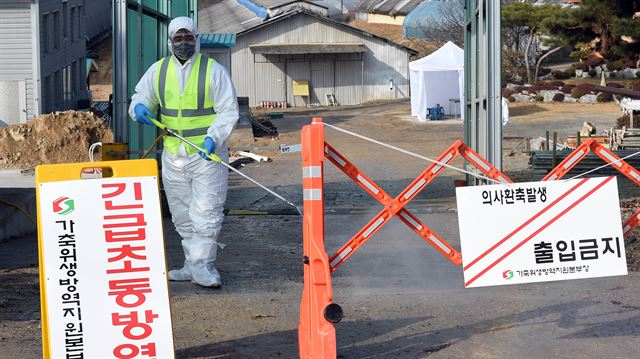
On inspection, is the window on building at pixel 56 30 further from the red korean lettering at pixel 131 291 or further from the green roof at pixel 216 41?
the red korean lettering at pixel 131 291

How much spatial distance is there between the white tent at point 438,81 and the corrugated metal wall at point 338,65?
13.0 meters

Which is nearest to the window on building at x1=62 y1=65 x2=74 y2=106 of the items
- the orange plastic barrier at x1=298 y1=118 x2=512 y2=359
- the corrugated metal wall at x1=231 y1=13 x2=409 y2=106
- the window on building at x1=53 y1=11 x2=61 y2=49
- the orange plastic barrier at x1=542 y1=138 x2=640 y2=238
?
the window on building at x1=53 y1=11 x2=61 y2=49

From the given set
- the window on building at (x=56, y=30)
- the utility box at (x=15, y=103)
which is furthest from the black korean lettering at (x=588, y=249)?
the window on building at (x=56, y=30)

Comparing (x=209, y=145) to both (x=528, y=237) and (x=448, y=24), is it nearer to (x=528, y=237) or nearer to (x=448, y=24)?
(x=528, y=237)

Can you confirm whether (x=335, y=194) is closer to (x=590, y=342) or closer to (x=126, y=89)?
(x=126, y=89)

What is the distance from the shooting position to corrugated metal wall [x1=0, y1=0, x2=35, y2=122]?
34344mm

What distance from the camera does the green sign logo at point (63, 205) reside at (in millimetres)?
6156

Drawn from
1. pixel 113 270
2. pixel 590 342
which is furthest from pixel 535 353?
pixel 113 270

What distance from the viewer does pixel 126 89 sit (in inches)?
515

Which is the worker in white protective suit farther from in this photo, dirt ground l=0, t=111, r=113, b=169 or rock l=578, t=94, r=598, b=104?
rock l=578, t=94, r=598, b=104

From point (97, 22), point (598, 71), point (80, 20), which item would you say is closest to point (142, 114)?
point (80, 20)

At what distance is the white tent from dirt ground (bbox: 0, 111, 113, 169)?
20.3 metres

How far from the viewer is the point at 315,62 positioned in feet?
191

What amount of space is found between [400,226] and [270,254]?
104 inches
